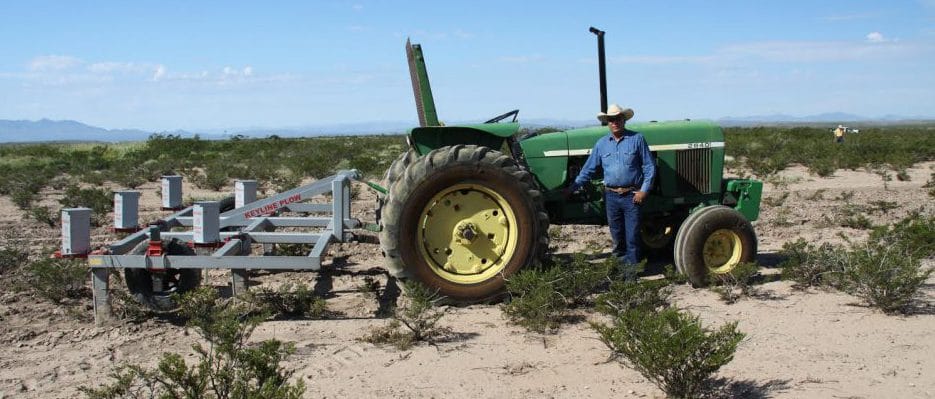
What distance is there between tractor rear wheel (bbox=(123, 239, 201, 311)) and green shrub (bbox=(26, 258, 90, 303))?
0.73m

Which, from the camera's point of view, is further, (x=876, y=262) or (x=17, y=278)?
(x=17, y=278)

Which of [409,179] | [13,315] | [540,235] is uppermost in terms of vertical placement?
[409,179]

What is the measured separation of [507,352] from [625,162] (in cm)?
203

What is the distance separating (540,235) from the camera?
5602 millimetres

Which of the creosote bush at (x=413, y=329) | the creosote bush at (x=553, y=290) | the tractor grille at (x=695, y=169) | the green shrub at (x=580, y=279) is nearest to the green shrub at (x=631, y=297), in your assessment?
the creosote bush at (x=553, y=290)

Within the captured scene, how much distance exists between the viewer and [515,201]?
218 inches

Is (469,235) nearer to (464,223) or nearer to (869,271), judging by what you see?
(464,223)

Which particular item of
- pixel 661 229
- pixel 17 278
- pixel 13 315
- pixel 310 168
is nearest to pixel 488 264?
pixel 661 229

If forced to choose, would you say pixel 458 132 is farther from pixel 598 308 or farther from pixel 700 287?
pixel 700 287

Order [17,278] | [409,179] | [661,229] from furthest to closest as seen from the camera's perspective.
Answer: [661,229] → [17,278] → [409,179]

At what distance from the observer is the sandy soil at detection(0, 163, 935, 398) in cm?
407

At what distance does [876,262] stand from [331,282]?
4467mm

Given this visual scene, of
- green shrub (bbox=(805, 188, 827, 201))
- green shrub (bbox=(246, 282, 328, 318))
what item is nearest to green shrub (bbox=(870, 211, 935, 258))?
green shrub (bbox=(805, 188, 827, 201))

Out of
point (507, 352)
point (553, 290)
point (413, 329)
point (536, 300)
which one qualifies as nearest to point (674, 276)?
point (553, 290)
